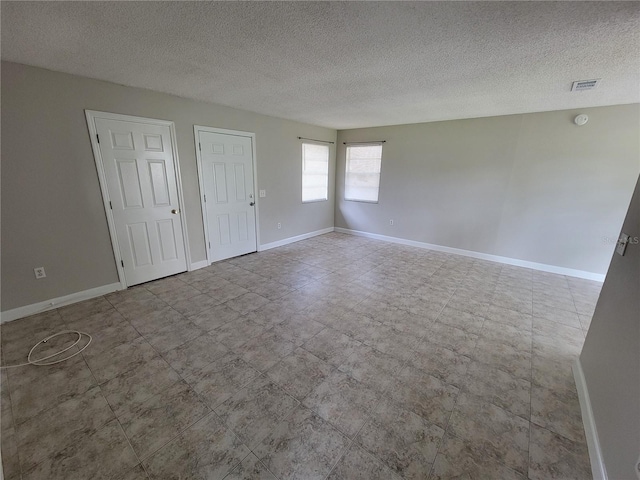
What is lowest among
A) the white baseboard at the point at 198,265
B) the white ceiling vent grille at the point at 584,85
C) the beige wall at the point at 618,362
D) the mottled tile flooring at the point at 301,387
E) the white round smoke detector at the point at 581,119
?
the mottled tile flooring at the point at 301,387

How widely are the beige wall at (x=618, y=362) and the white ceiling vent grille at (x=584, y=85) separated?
156 centimetres

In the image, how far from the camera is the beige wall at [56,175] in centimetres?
236

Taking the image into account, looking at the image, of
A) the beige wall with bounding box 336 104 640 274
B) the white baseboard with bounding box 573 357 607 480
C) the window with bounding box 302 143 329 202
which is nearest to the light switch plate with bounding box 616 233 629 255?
the white baseboard with bounding box 573 357 607 480

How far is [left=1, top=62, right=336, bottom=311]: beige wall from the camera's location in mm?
2363

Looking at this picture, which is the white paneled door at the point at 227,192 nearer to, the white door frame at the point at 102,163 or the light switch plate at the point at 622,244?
the white door frame at the point at 102,163

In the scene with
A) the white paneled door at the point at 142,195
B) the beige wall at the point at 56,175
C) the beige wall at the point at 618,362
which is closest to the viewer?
the beige wall at the point at 618,362

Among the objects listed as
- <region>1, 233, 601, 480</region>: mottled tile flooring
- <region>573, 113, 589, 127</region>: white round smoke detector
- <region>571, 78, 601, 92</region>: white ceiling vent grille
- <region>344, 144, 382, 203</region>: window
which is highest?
<region>571, 78, 601, 92</region>: white ceiling vent grille

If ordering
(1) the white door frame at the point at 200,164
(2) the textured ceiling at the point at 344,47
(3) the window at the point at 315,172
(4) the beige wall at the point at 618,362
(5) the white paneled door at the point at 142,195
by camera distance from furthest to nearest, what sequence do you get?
(3) the window at the point at 315,172 → (1) the white door frame at the point at 200,164 → (5) the white paneled door at the point at 142,195 → (2) the textured ceiling at the point at 344,47 → (4) the beige wall at the point at 618,362

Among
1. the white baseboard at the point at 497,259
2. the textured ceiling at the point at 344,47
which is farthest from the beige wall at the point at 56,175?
the white baseboard at the point at 497,259

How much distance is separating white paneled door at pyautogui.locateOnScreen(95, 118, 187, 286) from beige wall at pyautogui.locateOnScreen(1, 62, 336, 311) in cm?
15

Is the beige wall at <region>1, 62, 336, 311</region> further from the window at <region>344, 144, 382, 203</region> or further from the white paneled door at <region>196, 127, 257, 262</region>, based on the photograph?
the window at <region>344, 144, 382, 203</region>

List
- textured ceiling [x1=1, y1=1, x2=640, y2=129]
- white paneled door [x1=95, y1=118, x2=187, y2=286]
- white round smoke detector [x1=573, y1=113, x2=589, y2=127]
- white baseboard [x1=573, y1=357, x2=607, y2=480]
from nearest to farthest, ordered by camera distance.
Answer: white baseboard [x1=573, y1=357, x2=607, y2=480] < textured ceiling [x1=1, y1=1, x2=640, y2=129] < white paneled door [x1=95, y1=118, x2=187, y2=286] < white round smoke detector [x1=573, y1=113, x2=589, y2=127]

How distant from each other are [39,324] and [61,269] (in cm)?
58

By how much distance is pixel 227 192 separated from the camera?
13.6ft
